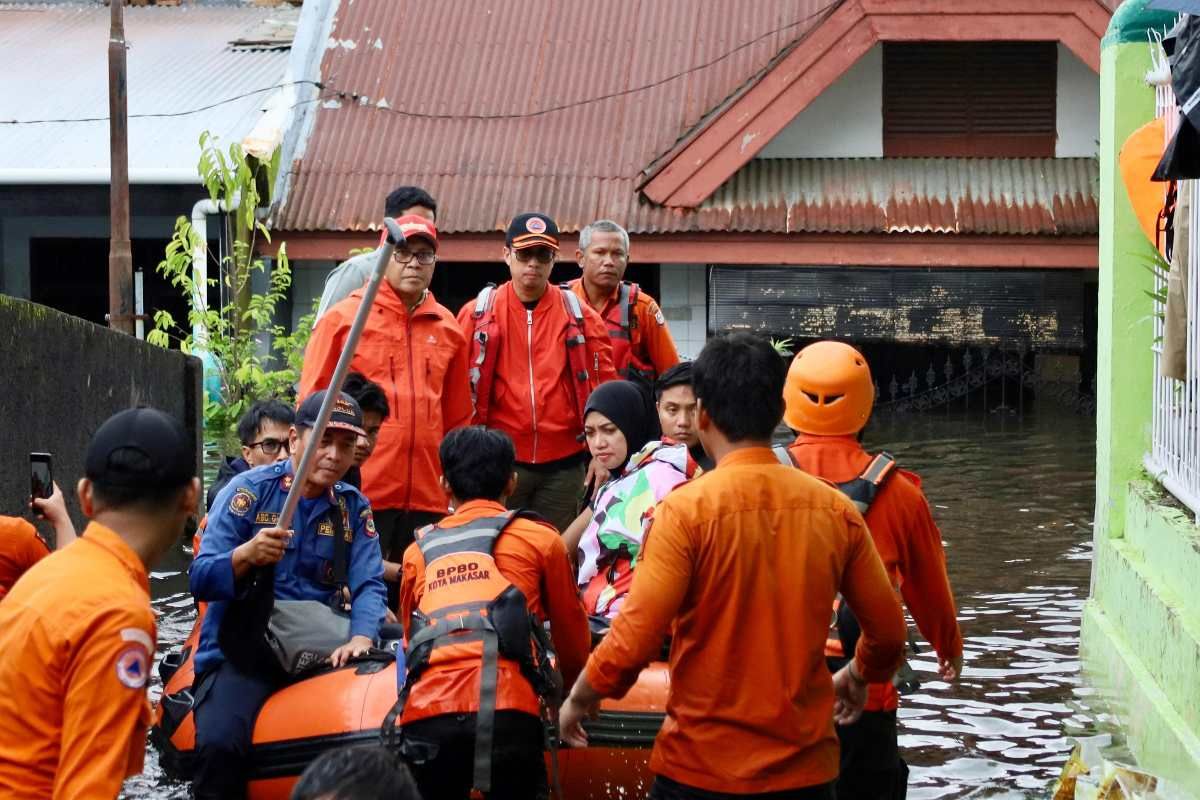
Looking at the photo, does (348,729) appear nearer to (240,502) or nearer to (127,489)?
(240,502)

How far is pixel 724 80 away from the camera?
1762 centimetres

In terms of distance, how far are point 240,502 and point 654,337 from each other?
9.91 ft

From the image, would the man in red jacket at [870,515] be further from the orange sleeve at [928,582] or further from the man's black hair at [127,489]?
the man's black hair at [127,489]

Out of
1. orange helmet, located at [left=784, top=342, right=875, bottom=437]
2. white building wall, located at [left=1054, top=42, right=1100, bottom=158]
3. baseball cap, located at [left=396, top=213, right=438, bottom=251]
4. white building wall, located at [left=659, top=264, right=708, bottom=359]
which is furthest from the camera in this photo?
white building wall, located at [left=659, top=264, right=708, bottom=359]

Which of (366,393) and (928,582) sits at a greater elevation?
(366,393)

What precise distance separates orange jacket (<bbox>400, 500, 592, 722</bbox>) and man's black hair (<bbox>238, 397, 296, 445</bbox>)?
2.15m

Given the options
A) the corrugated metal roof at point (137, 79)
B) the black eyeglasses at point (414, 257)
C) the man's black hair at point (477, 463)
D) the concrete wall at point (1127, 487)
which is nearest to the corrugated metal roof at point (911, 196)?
the corrugated metal roof at point (137, 79)

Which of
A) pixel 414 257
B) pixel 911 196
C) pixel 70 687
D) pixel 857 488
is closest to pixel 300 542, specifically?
pixel 414 257

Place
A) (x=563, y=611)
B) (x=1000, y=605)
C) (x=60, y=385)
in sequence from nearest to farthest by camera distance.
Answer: (x=563, y=611) < (x=60, y=385) < (x=1000, y=605)

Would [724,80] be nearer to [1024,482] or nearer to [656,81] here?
[656,81]

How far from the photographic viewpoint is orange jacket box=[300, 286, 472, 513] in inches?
271

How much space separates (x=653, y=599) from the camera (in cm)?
381

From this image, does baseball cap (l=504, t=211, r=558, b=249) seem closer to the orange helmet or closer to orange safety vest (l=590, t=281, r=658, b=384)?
orange safety vest (l=590, t=281, r=658, b=384)

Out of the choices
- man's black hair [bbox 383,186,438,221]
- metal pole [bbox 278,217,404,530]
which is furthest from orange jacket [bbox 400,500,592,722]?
man's black hair [bbox 383,186,438,221]
